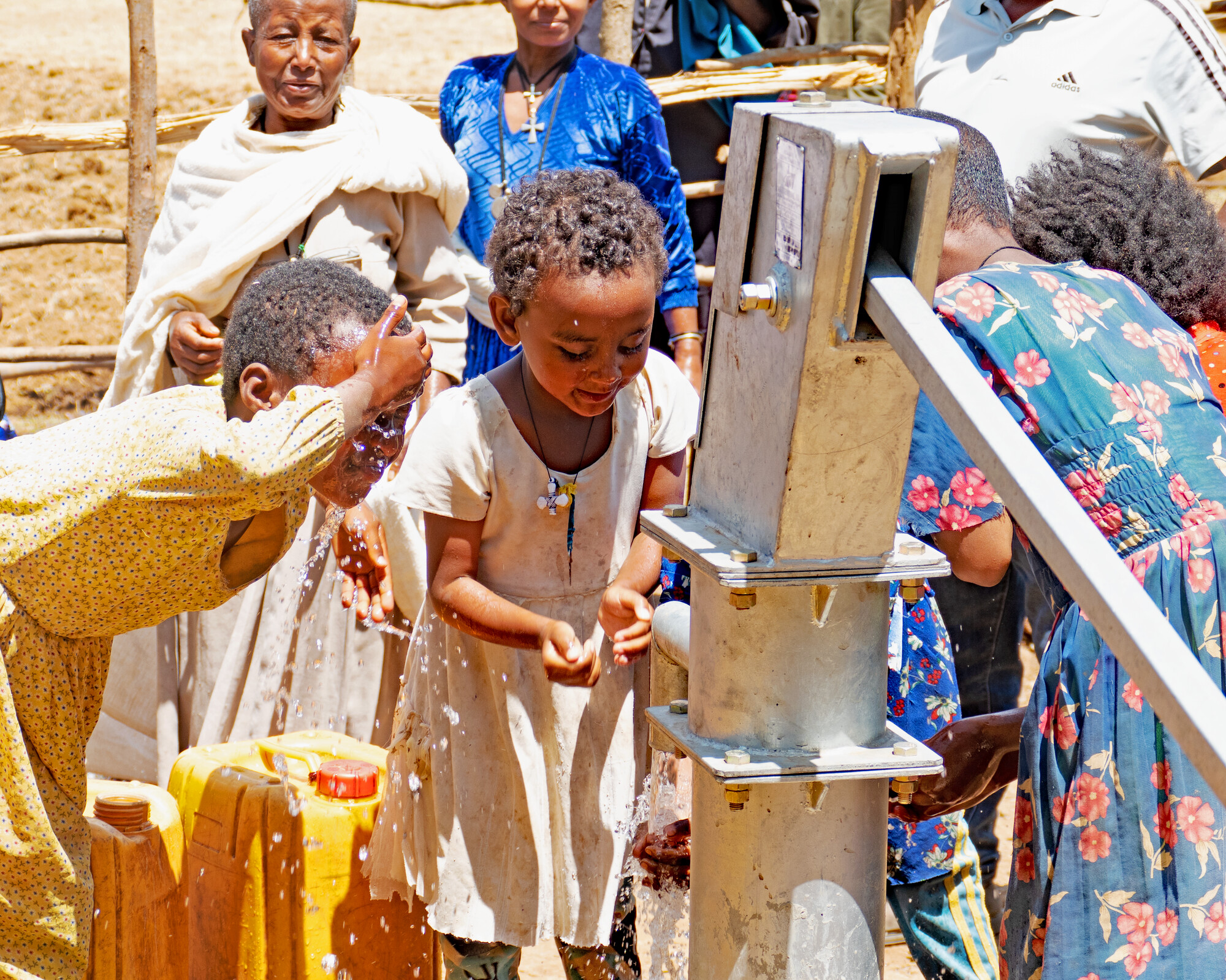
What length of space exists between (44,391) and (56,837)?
7.03 m

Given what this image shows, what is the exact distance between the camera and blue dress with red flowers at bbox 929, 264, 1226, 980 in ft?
5.35

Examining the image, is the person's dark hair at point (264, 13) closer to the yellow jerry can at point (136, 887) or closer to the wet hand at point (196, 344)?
the wet hand at point (196, 344)

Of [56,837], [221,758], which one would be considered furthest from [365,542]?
[56,837]

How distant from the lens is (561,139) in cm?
376

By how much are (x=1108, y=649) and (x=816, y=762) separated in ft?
2.10

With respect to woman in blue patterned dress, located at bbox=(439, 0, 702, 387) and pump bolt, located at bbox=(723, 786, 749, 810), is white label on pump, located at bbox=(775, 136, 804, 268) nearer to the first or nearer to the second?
pump bolt, located at bbox=(723, 786, 749, 810)

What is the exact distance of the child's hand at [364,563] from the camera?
294 centimetres

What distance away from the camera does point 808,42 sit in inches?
238

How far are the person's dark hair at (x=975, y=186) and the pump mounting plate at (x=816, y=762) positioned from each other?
98 centimetres

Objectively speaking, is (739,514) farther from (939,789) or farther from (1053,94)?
(1053,94)

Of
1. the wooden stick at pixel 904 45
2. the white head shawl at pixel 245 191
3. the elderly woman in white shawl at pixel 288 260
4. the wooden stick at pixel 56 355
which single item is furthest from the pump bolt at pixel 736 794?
the wooden stick at pixel 56 355

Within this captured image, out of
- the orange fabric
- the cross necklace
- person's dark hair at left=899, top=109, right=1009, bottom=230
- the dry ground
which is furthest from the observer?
the dry ground

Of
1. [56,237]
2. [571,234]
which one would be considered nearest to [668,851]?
[571,234]

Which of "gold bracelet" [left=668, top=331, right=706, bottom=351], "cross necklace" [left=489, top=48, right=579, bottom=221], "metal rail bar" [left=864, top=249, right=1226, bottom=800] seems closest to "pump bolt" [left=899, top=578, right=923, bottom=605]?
"metal rail bar" [left=864, top=249, right=1226, bottom=800]
